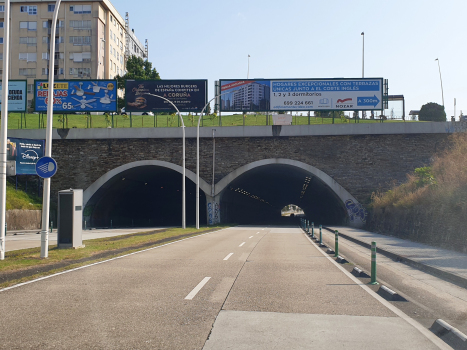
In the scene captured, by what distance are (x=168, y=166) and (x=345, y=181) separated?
50.1ft

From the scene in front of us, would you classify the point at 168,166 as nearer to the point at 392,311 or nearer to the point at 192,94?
the point at 192,94

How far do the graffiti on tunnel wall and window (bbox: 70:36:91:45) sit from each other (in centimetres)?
5485

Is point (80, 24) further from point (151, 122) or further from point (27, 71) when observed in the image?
point (151, 122)

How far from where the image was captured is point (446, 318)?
6.96 m

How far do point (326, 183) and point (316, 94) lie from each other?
9.07 metres

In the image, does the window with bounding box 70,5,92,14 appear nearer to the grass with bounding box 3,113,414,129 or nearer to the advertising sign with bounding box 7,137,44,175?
the grass with bounding box 3,113,414,129

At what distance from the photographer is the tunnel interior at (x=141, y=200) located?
4228 cm

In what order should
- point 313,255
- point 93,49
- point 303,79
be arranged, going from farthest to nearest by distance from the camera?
point 93,49, point 303,79, point 313,255

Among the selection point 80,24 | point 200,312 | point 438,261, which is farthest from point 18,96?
Result: point 200,312

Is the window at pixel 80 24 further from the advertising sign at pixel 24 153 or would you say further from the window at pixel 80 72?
the advertising sign at pixel 24 153

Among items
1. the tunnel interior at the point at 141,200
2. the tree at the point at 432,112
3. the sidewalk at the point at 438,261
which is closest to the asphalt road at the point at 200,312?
the sidewalk at the point at 438,261

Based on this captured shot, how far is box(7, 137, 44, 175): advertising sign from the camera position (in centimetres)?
3728

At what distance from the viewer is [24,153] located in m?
38.5

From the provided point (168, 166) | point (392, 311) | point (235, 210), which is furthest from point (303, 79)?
point (392, 311)
